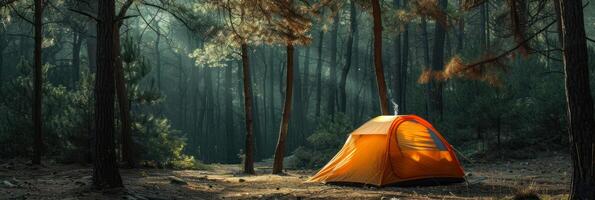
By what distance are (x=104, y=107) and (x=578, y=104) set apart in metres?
6.33

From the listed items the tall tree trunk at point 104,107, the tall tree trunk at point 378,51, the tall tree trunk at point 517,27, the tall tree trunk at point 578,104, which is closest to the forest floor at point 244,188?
the tall tree trunk at point 104,107

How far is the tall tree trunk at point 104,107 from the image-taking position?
337 inches

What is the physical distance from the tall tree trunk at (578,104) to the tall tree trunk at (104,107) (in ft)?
20.3

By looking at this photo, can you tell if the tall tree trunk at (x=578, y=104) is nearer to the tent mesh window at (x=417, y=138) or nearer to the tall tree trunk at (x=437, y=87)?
the tent mesh window at (x=417, y=138)

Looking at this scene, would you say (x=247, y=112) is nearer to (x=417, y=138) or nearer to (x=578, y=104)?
(x=417, y=138)

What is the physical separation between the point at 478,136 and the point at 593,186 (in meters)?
→ 14.2

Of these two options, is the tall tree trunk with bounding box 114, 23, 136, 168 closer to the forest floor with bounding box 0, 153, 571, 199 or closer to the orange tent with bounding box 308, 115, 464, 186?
the forest floor with bounding box 0, 153, 571, 199

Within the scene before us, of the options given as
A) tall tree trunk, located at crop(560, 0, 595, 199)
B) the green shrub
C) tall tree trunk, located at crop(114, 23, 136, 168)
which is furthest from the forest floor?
the green shrub

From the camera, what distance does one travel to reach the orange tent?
11758 millimetres

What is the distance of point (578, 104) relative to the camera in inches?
280

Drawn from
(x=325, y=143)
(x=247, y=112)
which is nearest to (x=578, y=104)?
(x=247, y=112)

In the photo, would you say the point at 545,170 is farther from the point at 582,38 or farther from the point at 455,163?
the point at 582,38

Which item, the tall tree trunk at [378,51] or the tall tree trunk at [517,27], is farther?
the tall tree trunk at [378,51]

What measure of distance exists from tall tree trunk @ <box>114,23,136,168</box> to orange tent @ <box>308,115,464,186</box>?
6.22 metres
